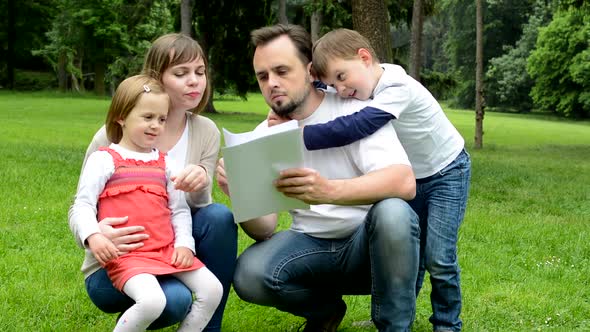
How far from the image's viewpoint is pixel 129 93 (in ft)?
10.2

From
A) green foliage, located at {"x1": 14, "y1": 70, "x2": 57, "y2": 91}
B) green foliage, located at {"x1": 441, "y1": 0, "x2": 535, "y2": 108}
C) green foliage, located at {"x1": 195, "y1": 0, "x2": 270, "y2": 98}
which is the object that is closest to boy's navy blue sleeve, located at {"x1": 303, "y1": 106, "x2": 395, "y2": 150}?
green foliage, located at {"x1": 195, "y1": 0, "x2": 270, "y2": 98}

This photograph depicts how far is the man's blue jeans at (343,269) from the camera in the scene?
10.2ft

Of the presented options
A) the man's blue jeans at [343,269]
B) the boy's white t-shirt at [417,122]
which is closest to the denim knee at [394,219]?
the man's blue jeans at [343,269]

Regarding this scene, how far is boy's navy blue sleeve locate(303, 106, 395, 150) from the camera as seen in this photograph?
10.3 ft

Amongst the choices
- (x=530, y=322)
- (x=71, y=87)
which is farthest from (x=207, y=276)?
(x=71, y=87)

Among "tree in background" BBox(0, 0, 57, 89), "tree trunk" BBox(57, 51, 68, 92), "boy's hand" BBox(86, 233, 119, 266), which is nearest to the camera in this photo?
"boy's hand" BBox(86, 233, 119, 266)

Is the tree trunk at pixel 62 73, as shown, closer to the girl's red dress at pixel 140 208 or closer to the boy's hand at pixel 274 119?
the boy's hand at pixel 274 119

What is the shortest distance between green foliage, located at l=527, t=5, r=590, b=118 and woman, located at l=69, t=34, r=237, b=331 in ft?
137

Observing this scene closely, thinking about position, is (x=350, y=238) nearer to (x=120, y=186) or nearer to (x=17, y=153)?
(x=120, y=186)

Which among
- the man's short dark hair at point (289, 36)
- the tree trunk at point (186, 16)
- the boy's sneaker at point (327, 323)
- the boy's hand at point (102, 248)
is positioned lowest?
the boy's sneaker at point (327, 323)

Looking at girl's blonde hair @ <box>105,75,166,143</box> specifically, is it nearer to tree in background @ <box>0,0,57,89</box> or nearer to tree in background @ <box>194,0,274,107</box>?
tree in background @ <box>194,0,274,107</box>

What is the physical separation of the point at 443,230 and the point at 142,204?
1428mm

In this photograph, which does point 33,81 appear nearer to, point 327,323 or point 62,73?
point 62,73

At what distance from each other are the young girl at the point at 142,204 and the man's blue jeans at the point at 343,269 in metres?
0.32
